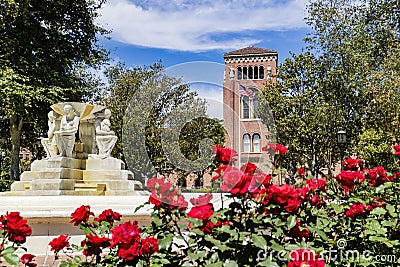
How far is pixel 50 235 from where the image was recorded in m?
5.66

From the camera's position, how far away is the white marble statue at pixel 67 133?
11.1 m

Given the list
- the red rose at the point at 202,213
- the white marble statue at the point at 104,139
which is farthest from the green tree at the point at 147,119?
the red rose at the point at 202,213

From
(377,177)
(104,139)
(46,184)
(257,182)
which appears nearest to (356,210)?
(377,177)

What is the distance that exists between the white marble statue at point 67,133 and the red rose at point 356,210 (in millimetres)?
9097

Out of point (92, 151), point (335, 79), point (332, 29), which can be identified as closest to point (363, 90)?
point (335, 79)

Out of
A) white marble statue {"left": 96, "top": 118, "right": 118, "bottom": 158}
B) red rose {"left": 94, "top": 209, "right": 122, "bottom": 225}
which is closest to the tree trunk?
white marble statue {"left": 96, "top": 118, "right": 118, "bottom": 158}

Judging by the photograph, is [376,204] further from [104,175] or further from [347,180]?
[104,175]

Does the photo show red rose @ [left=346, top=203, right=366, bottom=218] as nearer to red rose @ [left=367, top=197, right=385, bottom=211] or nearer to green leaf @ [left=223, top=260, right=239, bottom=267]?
red rose @ [left=367, top=197, right=385, bottom=211]

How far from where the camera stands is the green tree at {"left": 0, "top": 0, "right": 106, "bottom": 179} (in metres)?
20.2

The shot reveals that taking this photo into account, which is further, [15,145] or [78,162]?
[15,145]

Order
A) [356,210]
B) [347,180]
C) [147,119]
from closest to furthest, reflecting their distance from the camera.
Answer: [356,210] < [347,180] < [147,119]

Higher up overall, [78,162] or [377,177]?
[78,162]

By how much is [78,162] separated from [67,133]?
923 millimetres

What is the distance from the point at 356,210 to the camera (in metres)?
3.13
